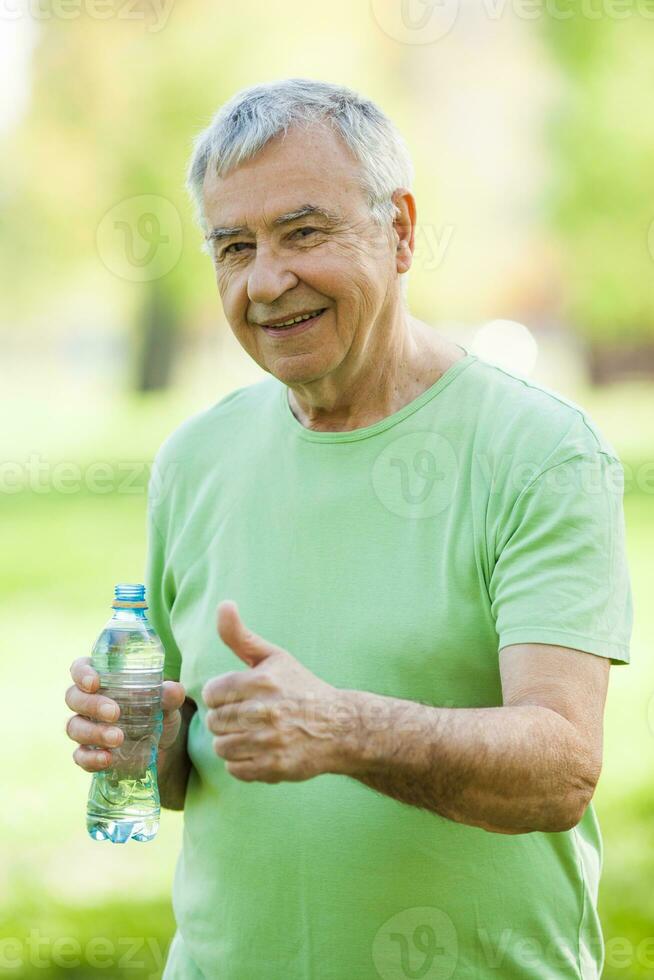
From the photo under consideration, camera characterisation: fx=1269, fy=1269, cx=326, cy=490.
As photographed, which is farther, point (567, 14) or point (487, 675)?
point (567, 14)

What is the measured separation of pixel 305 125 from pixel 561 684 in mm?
1252

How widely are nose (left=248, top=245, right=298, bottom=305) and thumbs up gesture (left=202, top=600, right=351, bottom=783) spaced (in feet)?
2.76

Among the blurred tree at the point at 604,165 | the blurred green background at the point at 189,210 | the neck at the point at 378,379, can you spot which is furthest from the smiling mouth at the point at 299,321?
the blurred tree at the point at 604,165

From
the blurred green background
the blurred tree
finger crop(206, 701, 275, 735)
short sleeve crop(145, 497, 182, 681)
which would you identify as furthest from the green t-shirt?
the blurred tree

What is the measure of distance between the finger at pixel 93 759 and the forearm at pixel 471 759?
2.17 feet

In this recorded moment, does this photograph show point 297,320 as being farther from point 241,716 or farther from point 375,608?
point 241,716

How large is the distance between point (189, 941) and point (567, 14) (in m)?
18.8

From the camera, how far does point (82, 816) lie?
20.8 ft

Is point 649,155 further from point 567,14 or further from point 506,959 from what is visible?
point 506,959

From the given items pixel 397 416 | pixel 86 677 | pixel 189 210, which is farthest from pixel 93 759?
pixel 189 210

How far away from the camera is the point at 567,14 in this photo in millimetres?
19141

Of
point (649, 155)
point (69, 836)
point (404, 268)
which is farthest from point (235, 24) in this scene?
point (404, 268)

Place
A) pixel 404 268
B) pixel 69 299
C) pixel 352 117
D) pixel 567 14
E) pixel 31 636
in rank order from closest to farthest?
pixel 352 117
pixel 404 268
pixel 31 636
pixel 567 14
pixel 69 299

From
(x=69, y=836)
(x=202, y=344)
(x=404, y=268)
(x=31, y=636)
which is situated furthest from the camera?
(x=202, y=344)
